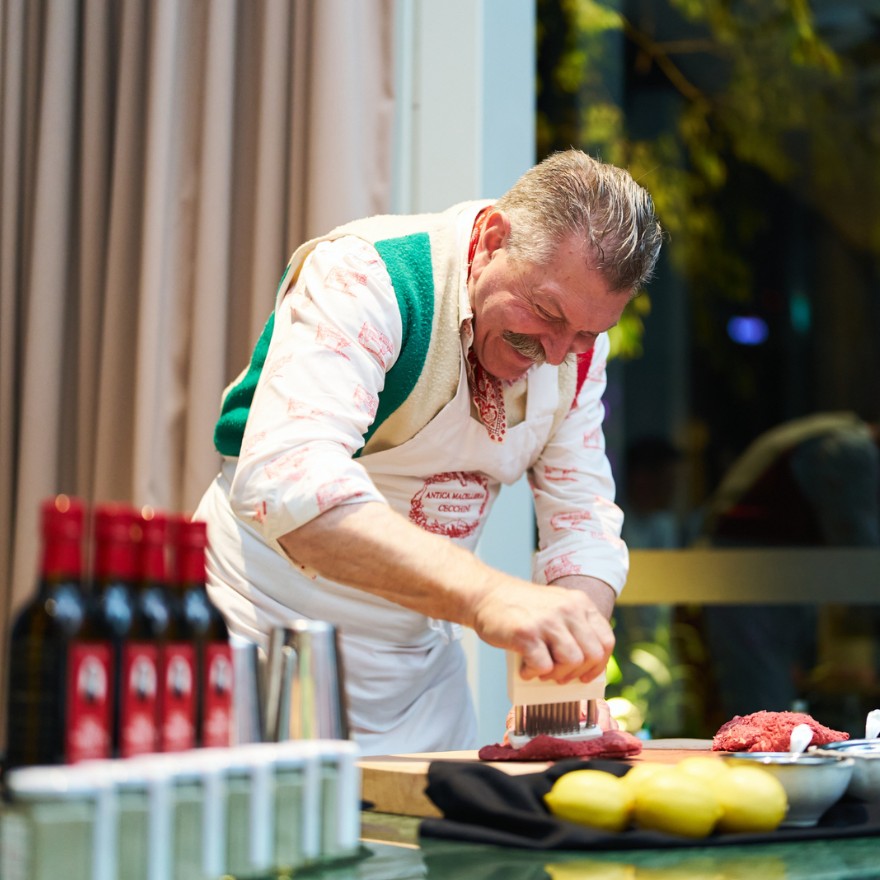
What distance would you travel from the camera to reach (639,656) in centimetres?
360

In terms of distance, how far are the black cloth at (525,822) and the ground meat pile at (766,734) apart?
146 mm

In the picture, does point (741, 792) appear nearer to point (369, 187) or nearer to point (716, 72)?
point (369, 187)

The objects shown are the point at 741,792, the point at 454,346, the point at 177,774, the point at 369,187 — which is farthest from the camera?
the point at 369,187

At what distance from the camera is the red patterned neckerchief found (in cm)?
181

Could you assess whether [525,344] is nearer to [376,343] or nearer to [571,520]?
[376,343]

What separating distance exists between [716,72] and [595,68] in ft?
1.70

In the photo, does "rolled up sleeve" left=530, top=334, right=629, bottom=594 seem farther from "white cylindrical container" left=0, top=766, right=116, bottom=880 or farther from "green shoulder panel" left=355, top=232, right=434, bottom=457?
"white cylindrical container" left=0, top=766, right=116, bottom=880

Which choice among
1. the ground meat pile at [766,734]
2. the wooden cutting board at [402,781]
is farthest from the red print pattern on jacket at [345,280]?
the ground meat pile at [766,734]

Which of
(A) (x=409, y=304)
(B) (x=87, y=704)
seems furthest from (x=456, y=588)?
(B) (x=87, y=704)

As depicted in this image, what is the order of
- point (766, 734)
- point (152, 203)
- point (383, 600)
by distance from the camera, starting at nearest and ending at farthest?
1. point (766, 734)
2. point (383, 600)
3. point (152, 203)

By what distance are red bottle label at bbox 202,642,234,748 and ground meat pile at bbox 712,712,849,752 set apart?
71cm

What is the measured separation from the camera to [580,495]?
77.6 inches

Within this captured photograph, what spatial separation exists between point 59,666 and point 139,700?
0.06 m

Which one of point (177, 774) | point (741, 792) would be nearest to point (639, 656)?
point (741, 792)
